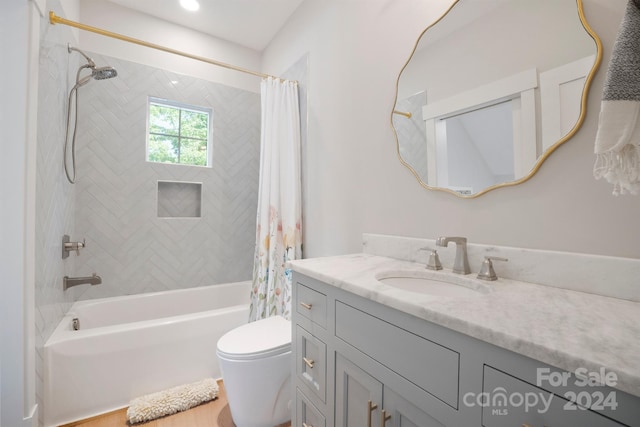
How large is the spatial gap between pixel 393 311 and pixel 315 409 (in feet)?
2.01

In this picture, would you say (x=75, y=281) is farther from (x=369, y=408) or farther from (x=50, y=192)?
(x=369, y=408)

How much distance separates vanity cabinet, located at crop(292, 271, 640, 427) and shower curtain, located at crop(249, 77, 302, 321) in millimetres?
843

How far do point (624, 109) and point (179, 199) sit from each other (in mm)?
2806

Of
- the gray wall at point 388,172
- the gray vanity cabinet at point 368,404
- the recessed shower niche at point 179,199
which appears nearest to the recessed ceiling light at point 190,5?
the gray wall at point 388,172

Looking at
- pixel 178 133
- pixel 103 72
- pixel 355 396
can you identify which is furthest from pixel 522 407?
pixel 178 133

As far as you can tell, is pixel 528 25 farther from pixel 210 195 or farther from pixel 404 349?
pixel 210 195

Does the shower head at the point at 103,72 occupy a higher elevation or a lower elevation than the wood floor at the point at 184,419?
higher

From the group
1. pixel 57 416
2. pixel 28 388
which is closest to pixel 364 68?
pixel 28 388

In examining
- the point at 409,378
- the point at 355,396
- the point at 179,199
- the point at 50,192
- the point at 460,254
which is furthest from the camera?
the point at 179,199

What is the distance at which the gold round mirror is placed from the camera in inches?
33.5

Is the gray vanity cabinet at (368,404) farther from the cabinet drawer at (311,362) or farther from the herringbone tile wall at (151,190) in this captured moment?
the herringbone tile wall at (151,190)

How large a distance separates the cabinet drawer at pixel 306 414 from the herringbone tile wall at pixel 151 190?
1785 millimetres

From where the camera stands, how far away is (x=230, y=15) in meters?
2.37

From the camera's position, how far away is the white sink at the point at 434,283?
96cm
